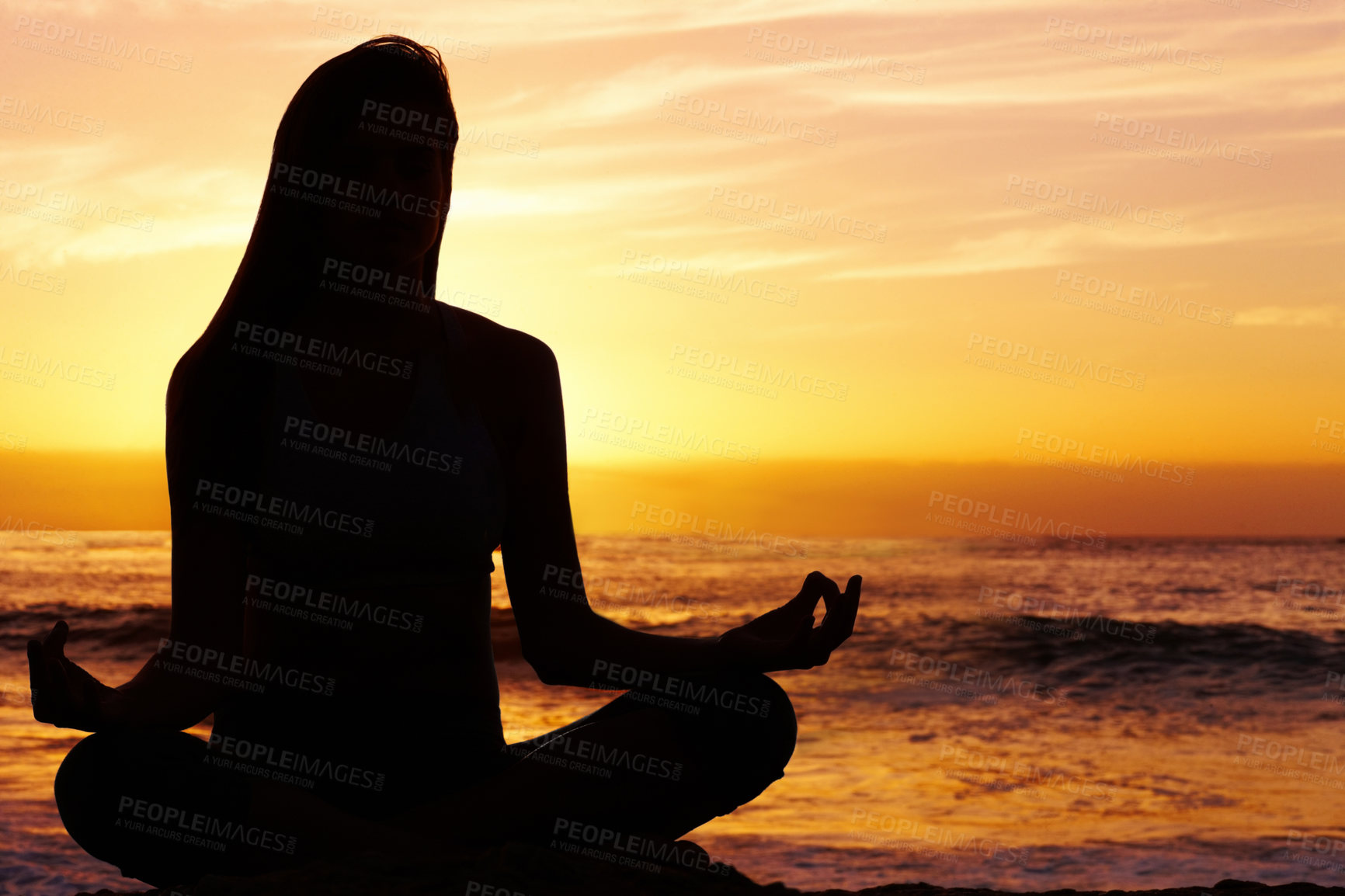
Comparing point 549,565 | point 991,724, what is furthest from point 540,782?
point 991,724

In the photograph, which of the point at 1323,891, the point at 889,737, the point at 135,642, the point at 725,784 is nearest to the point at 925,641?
the point at 889,737

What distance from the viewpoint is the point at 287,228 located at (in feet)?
9.15

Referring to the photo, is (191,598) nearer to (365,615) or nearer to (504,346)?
(365,615)

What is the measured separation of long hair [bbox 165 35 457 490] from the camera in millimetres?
2707

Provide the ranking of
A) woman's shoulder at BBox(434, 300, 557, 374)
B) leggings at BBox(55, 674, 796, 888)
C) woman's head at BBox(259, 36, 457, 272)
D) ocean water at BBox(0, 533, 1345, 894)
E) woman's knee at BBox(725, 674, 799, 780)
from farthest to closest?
1. ocean water at BBox(0, 533, 1345, 894)
2. woman's shoulder at BBox(434, 300, 557, 374)
3. woman's head at BBox(259, 36, 457, 272)
4. woman's knee at BBox(725, 674, 799, 780)
5. leggings at BBox(55, 674, 796, 888)

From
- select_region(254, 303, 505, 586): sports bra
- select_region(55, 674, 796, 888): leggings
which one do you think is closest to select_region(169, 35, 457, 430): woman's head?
select_region(254, 303, 505, 586): sports bra

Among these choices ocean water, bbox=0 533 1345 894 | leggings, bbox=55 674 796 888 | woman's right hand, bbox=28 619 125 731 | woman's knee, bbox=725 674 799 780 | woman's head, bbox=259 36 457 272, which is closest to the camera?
woman's right hand, bbox=28 619 125 731

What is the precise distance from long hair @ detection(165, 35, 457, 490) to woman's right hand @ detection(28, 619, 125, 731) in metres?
0.57

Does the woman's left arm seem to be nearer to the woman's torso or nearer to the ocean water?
the woman's torso

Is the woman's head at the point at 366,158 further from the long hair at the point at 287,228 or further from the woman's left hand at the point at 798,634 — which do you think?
the woman's left hand at the point at 798,634

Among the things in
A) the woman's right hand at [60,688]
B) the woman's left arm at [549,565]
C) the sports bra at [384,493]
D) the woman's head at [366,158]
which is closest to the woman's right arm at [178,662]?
the woman's right hand at [60,688]

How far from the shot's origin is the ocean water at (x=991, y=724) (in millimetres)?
7312

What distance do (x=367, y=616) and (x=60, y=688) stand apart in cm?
63

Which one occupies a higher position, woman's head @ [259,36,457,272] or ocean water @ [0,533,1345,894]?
woman's head @ [259,36,457,272]
